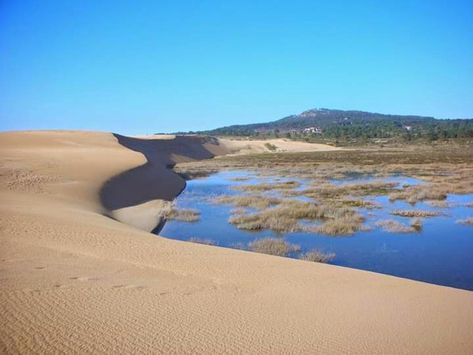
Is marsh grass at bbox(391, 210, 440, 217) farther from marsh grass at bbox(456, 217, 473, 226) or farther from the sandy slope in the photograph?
the sandy slope

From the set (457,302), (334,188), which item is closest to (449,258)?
(457,302)

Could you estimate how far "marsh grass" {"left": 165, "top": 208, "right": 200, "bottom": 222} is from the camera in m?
21.2

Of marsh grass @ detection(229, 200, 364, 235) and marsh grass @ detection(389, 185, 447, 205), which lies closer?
marsh grass @ detection(229, 200, 364, 235)

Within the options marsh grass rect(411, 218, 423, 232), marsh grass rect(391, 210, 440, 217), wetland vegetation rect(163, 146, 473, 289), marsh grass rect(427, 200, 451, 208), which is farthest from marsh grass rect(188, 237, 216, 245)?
marsh grass rect(427, 200, 451, 208)

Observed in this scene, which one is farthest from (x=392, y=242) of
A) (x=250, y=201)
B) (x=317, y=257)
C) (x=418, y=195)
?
(x=418, y=195)

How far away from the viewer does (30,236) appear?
1166cm

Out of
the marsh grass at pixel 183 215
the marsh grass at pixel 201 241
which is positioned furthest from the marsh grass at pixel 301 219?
the marsh grass at pixel 201 241

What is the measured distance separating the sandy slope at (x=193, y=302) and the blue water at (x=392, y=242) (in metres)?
2.71

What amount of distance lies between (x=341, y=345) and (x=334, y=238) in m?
10.7

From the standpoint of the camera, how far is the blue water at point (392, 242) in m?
12.6

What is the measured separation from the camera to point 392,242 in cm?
1592

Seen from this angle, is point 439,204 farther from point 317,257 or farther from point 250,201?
point 317,257

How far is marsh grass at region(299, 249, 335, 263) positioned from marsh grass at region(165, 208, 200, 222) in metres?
8.49

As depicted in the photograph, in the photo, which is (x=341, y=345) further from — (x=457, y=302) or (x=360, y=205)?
(x=360, y=205)
